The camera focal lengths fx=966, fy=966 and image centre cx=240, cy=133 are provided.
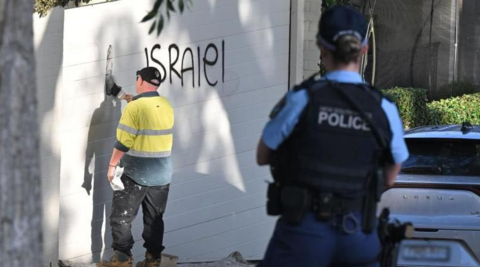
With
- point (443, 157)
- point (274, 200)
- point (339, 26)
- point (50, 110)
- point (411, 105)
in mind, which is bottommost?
point (411, 105)

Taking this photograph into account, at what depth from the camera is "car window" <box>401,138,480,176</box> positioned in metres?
7.46

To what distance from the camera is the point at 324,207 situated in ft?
13.8

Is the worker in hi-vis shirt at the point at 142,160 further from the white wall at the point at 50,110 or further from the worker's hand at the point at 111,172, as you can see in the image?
the white wall at the point at 50,110

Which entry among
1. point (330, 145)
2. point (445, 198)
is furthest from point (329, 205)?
point (445, 198)

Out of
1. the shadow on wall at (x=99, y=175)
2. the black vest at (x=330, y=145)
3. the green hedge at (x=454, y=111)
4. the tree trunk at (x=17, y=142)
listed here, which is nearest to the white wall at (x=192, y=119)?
the shadow on wall at (x=99, y=175)

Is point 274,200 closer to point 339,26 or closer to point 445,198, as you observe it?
point 339,26

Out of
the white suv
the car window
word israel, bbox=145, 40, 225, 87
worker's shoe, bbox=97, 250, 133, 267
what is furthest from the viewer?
word israel, bbox=145, 40, 225, 87

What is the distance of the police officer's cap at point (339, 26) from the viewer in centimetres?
434

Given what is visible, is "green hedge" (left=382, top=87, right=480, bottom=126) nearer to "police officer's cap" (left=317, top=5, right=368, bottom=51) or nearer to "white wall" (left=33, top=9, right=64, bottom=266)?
"white wall" (left=33, top=9, right=64, bottom=266)

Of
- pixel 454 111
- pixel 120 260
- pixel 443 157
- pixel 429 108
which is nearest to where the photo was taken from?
pixel 443 157

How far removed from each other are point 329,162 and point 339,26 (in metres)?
0.63

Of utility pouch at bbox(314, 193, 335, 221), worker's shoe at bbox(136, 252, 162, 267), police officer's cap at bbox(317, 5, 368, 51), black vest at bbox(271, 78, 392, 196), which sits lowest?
worker's shoe at bbox(136, 252, 162, 267)

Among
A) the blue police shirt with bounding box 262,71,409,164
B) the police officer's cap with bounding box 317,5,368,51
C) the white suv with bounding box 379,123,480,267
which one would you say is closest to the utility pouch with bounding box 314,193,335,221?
the blue police shirt with bounding box 262,71,409,164

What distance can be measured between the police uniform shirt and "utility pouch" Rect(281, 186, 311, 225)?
3876 millimetres
